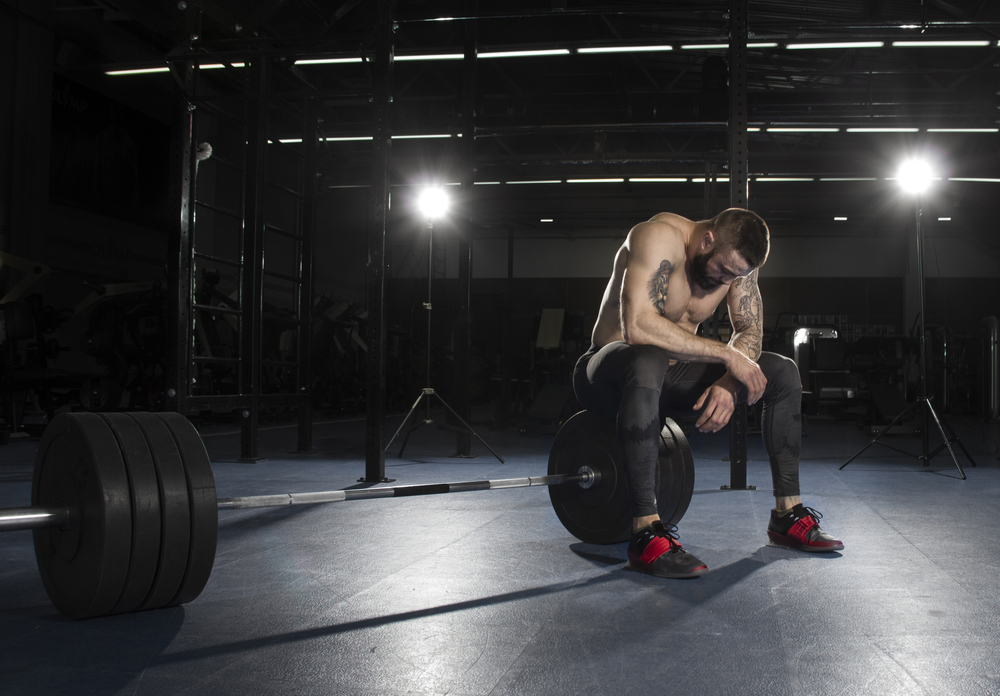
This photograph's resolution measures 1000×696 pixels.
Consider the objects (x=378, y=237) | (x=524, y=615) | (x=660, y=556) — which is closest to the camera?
(x=524, y=615)

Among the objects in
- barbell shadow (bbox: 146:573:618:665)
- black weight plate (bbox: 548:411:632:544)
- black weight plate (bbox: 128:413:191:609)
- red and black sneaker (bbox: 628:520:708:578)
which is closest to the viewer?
barbell shadow (bbox: 146:573:618:665)

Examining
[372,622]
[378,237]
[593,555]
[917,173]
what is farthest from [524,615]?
[917,173]

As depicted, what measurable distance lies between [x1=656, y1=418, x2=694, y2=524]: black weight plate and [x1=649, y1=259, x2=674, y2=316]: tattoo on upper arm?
42cm

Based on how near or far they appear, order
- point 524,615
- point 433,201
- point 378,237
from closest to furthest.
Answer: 1. point 524,615
2. point 378,237
3. point 433,201

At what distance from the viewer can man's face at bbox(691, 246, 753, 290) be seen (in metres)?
1.89

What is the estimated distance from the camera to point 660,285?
195cm

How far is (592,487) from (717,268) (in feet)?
2.33

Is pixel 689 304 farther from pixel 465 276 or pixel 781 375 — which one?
pixel 465 276

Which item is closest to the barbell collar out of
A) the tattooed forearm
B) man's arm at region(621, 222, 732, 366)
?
man's arm at region(621, 222, 732, 366)

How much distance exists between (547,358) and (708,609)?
6530 millimetres

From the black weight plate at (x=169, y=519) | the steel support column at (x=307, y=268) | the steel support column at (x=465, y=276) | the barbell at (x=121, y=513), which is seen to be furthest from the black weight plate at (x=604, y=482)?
the steel support column at (x=307, y=268)

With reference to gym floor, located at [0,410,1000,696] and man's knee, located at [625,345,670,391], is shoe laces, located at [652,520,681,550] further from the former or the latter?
man's knee, located at [625,345,670,391]

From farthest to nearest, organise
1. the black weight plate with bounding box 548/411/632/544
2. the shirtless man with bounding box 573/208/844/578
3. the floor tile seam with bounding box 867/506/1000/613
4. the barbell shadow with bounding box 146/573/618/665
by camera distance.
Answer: the black weight plate with bounding box 548/411/632/544 → the shirtless man with bounding box 573/208/844/578 → the floor tile seam with bounding box 867/506/1000/613 → the barbell shadow with bounding box 146/573/618/665

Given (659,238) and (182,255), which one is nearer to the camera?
(659,238)
